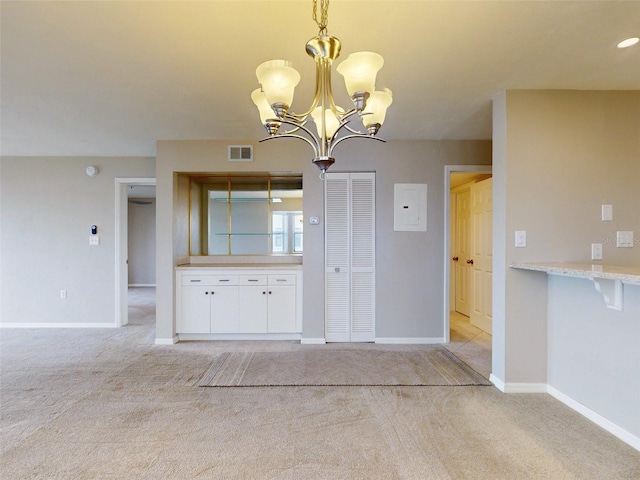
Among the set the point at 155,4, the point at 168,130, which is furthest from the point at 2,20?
the point at 168,130

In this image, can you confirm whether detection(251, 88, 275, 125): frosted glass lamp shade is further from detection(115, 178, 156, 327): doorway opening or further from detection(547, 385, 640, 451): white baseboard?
detection(115, 178, 156, 327): doorway opening

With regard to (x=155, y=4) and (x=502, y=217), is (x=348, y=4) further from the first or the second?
(x=502, y=217)

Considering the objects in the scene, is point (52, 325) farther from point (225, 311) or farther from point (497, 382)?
point (497, 382)

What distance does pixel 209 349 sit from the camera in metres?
3.67

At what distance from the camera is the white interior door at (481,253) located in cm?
431

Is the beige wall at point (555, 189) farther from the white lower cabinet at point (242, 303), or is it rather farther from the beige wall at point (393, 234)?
the white lower cabinet at point (242, 303)

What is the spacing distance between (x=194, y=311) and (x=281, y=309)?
1044mm

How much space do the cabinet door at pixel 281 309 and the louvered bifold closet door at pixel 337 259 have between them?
413mm

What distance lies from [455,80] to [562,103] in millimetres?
918

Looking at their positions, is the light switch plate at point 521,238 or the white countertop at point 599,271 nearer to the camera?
the white countertop at point 599,271

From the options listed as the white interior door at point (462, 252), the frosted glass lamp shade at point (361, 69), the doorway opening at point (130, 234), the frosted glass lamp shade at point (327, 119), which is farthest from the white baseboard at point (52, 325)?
the white interior door at point (462, 252)

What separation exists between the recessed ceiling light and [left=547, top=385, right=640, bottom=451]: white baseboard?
2.32 metres

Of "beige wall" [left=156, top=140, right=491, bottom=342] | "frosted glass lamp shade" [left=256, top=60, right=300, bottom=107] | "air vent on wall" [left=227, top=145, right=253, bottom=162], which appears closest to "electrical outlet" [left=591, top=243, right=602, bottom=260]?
"beige wall" [left=156, top=140, right=491, bottom=342]

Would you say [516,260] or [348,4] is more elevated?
[348,4]
